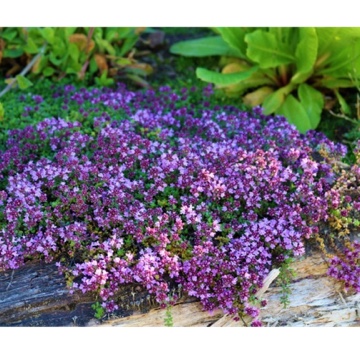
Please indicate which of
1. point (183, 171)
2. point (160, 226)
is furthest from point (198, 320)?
point (183, 171)

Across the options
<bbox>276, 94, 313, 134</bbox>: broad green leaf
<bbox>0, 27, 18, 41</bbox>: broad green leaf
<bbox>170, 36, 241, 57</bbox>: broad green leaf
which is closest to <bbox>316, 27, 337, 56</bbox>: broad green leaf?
<bbox>276, 94, 313, 134</bbox>: broad green leaf

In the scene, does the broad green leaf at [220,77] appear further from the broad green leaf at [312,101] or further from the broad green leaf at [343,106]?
the broad green leaf at [343,106]

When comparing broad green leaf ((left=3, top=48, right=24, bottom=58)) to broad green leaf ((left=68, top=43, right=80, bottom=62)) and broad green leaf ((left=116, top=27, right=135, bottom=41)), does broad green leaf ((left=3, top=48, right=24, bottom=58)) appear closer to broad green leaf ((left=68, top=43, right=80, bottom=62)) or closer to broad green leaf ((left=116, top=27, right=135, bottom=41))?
broad green leaf ((left=68, top=43, right=80, bottom=62))

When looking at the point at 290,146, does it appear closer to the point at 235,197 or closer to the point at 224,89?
the point at 235,197

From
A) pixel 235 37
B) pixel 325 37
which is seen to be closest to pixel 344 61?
pixel 325 37

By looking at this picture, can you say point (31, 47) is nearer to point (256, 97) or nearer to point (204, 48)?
point (204, 48)

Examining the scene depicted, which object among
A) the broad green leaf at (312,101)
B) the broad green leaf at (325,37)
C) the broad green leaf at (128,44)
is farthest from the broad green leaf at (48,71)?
the broad green leaf at (325,37)
